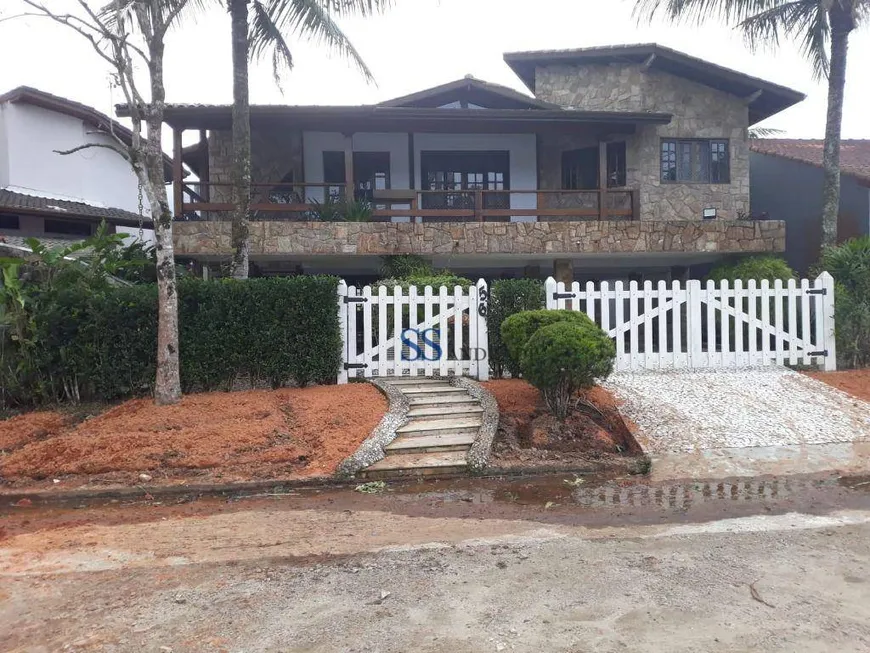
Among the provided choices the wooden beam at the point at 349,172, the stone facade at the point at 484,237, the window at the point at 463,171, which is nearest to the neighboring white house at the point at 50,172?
the stone facade at the point at 484,237

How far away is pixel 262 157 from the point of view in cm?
1573

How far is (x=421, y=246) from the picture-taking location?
12.8 metres

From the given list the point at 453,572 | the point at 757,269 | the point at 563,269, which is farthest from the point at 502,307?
the point at 757,269

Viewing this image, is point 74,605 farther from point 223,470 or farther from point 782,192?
point 782,192

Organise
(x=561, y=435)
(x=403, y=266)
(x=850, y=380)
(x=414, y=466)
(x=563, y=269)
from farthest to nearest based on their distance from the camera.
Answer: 1. (x=563, y=269)
2. (x=403, y=266)
3. (x=850, y=380)
4. (x=561, y=435)
5. (x=414, y=466)

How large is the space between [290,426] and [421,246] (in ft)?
22.2

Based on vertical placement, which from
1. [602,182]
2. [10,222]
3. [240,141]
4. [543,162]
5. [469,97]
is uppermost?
[469,97]

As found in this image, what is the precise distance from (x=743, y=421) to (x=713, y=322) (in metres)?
2.26

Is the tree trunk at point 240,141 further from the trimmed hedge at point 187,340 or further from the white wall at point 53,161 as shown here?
the white wall at point 53,161

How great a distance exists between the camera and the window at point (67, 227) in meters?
17.4

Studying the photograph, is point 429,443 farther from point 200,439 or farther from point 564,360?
point 200,439

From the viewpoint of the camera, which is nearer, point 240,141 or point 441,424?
point 441,424

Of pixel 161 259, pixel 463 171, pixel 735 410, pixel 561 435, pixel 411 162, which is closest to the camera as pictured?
pixel 561 435

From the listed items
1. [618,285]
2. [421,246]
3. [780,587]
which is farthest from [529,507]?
[421,246]
